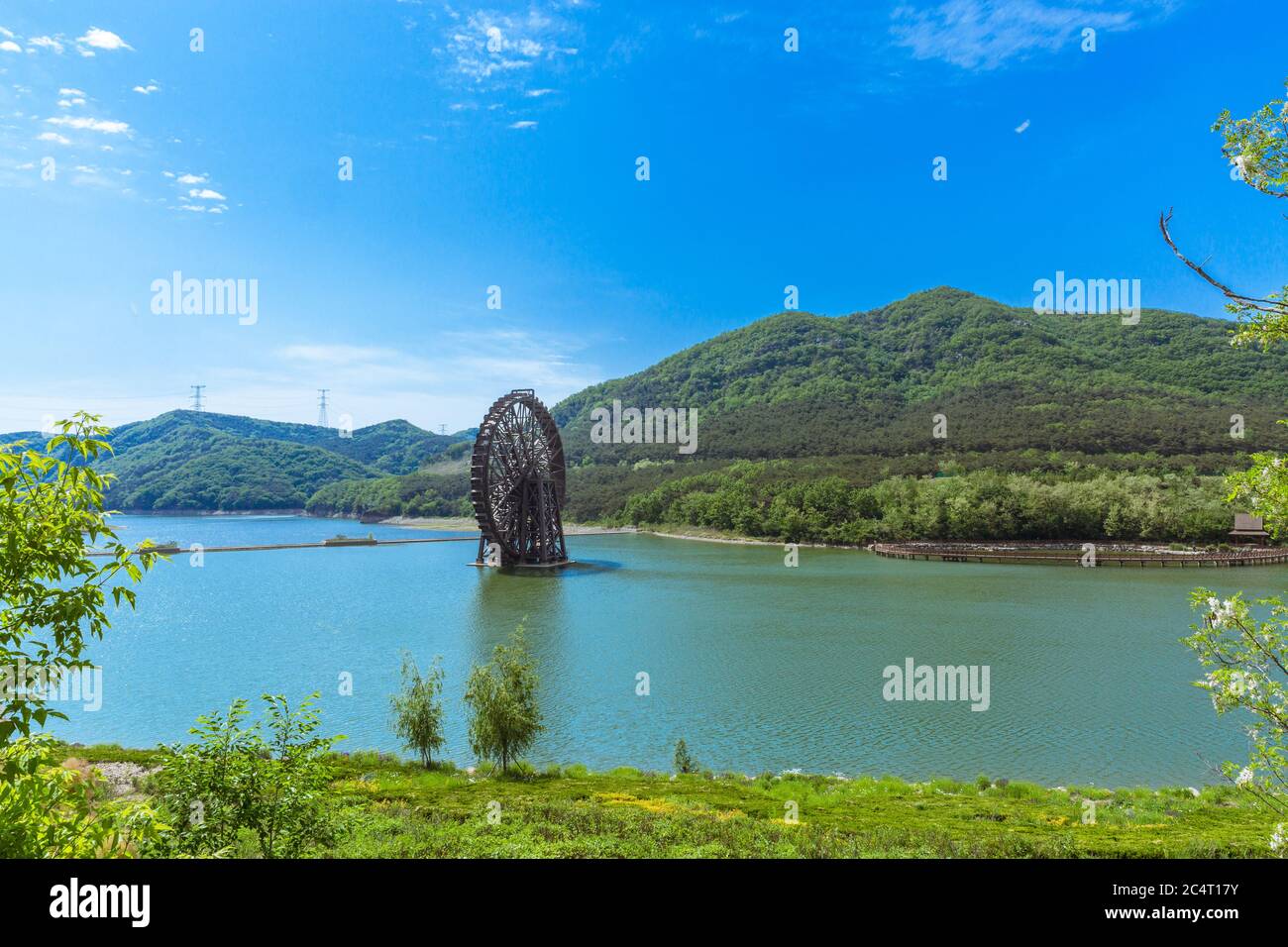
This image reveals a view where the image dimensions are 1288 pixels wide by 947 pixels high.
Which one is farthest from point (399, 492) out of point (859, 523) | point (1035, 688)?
point (1035, 688)

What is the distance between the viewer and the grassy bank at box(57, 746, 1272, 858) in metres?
9.62

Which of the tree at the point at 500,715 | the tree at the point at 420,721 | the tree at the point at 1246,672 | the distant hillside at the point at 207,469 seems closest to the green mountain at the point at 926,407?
the distant hillside at the point at 207,469

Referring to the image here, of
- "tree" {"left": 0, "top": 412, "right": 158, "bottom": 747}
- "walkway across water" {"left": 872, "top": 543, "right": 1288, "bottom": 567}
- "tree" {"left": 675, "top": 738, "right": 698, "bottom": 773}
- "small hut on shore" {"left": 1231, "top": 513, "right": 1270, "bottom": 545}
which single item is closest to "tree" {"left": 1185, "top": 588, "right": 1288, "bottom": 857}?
"tree" {"left": 0, "top": 412, "right": 158, "bottom": 747}

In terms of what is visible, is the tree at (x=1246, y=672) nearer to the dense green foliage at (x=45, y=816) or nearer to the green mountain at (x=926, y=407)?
the dense green foliage at (x=45, y=816)

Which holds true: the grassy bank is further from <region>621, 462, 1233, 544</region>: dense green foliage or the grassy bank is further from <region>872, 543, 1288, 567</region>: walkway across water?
<region>621, 462, 1233, 544</region>: dense green foliage

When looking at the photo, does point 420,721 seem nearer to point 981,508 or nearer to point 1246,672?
point 1246,672

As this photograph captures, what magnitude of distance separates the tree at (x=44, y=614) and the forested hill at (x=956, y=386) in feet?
351

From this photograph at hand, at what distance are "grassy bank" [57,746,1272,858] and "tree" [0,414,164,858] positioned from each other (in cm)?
430

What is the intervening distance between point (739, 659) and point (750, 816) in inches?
583

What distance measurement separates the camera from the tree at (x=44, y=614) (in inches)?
129

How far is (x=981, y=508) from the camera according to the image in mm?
70188

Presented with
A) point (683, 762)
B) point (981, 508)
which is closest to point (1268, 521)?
point (683, 762)
